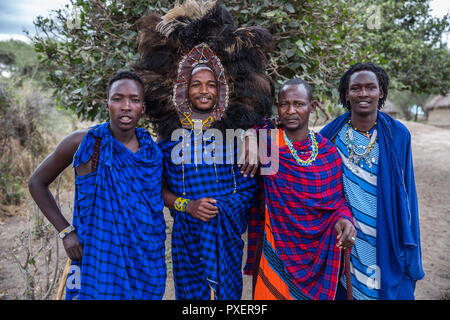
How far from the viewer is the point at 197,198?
2.24 m

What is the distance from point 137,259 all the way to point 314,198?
4.01 feet

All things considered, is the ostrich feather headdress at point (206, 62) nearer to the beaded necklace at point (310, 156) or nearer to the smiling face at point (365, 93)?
the beaded necklace at point (310, 156)

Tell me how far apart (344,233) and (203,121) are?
48.3 inches

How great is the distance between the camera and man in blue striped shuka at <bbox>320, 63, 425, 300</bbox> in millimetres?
2156

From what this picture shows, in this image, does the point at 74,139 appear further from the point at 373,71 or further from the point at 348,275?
the point at 373,71

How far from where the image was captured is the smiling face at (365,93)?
7.36 feet

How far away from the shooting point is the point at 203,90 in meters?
2.23

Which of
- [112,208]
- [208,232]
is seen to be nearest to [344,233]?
[208,232]

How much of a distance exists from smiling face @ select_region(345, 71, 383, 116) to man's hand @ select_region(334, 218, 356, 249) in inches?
31.2

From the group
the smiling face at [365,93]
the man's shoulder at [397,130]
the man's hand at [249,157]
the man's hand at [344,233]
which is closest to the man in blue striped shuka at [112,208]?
the man's hand at [249,157]

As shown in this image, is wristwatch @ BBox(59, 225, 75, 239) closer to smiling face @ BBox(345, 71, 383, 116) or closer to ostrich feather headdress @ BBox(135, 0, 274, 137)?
ostrich feather headdress @ BBox(135, 0, 274, 137)

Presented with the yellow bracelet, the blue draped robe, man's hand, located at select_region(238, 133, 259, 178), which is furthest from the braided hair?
the yellow bracelet

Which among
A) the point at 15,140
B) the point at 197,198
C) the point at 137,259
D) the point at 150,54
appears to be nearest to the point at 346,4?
the point at 150,54
